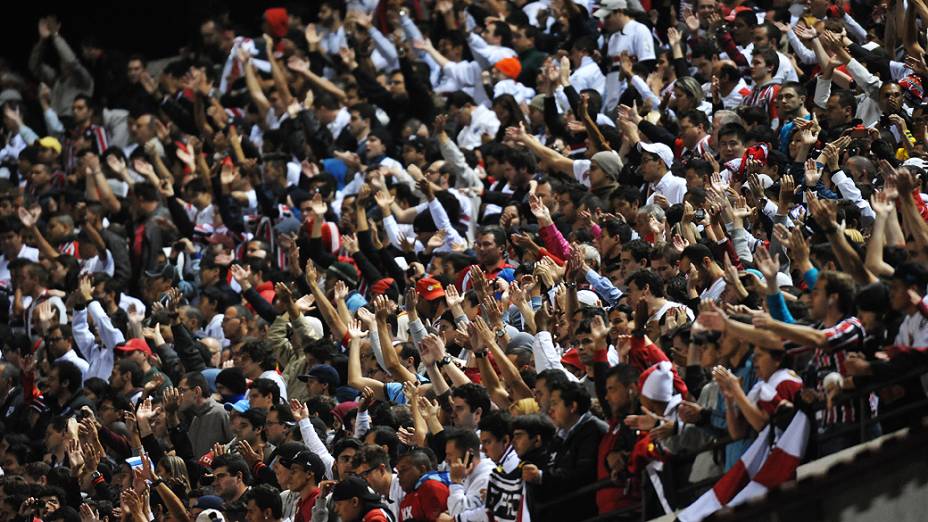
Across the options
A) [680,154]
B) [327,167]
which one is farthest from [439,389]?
[327,167]

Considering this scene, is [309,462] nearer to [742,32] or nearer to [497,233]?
[497,233]

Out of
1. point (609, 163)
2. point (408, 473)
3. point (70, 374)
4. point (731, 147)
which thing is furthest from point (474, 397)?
point (70, 374)

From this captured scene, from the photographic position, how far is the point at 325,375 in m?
13.3

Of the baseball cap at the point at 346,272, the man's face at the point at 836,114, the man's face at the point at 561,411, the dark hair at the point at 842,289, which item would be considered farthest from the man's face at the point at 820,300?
the baseball cap at the point at 346,272

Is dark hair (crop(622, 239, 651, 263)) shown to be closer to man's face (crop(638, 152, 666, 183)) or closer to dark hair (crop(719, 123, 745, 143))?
dark hair (crop(719, 123, 745, 143))

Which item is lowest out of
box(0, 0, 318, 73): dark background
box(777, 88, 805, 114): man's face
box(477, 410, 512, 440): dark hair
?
box(0, 0, 318, 73): dark background

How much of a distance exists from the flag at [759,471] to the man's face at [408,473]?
1962 mm

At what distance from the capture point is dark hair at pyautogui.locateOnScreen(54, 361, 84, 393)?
51.4 feet

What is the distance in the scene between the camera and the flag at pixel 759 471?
8.83 metres

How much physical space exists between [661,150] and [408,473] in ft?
17.0

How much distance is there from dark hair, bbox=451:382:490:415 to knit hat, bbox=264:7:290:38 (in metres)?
13.2

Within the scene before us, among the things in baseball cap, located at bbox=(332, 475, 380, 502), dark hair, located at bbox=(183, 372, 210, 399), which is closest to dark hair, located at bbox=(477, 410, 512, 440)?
baseball cap, located at bbox=(332, 475, 380, 502)

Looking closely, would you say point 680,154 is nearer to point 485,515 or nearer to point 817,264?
point 817,264

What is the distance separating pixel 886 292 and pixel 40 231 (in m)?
12.1
